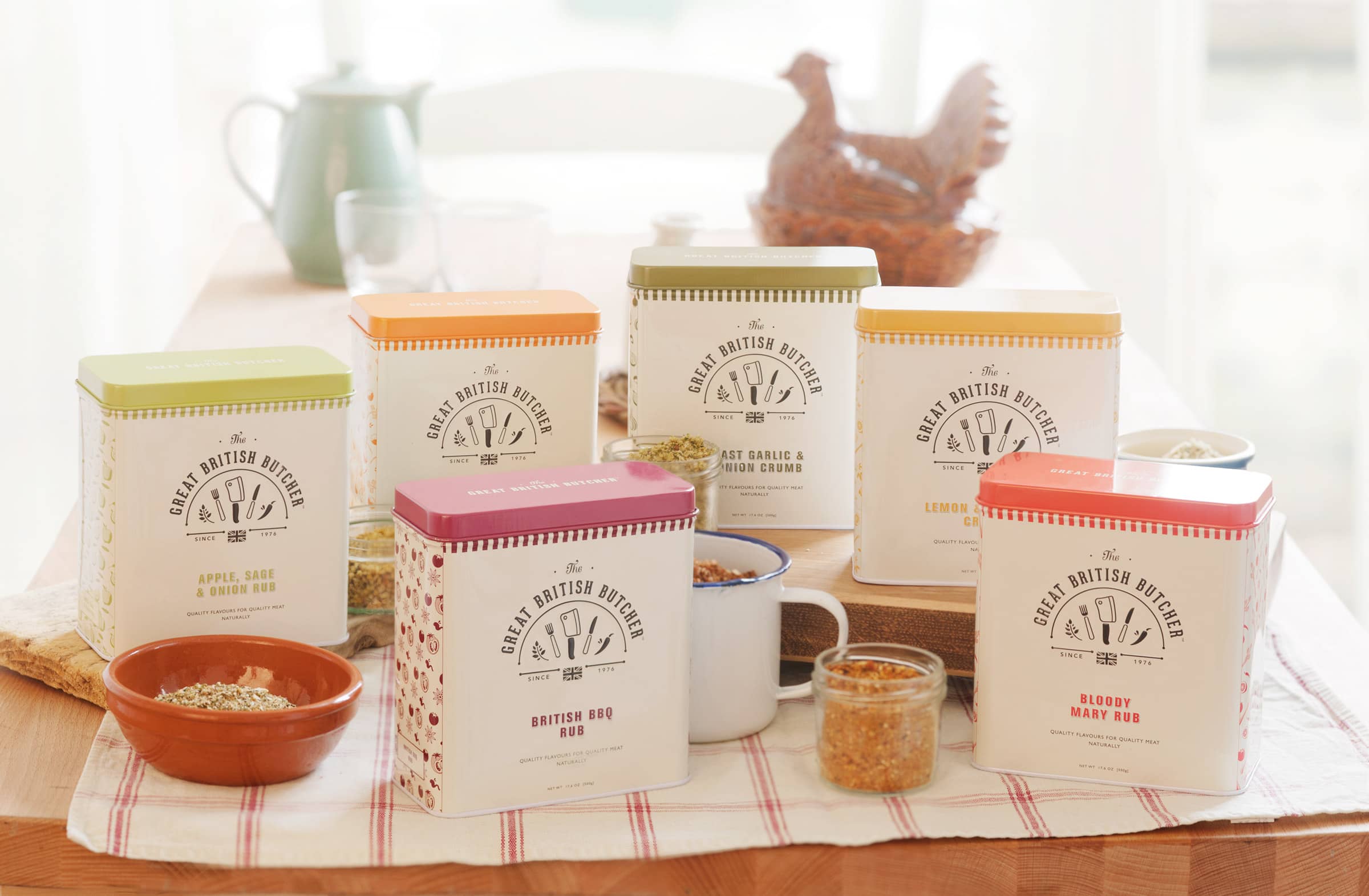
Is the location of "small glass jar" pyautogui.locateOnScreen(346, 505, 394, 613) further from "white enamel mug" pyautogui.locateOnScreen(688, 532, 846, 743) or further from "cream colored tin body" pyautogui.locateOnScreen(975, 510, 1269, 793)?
"cream colored tin body" pyautogui.locateOnScreen(975, 510, 1269, 793)

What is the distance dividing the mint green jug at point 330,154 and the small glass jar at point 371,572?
1.15 m

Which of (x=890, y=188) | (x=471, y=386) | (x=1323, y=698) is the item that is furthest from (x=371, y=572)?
(x=890, y=188)

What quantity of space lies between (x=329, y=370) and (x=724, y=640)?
29 centimetres

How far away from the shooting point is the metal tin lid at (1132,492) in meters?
0.80

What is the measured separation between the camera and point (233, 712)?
80 centimetres

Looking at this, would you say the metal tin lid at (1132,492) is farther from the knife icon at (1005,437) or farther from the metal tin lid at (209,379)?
the metal tin lid at (209,379)

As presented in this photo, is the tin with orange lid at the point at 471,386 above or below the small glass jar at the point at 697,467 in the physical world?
above

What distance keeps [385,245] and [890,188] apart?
664 millimetres

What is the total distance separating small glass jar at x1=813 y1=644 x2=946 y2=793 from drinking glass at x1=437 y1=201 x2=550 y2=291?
117cm

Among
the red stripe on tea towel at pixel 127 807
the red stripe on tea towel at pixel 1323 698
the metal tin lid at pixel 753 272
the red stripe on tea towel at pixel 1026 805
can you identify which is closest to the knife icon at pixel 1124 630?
the red stripe on tea towel at pixel 1026 805

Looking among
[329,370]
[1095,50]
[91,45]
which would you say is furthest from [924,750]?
[1095,50]

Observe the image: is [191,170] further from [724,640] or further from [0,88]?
[724,640]

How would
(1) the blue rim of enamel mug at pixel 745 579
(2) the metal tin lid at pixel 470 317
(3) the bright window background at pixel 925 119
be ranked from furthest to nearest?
(3) the bright window background at pixel 925 119 < (2) the metal tin lid at pixel 470 317 < (1) the blue rim of enamel mug at pixel 745 579

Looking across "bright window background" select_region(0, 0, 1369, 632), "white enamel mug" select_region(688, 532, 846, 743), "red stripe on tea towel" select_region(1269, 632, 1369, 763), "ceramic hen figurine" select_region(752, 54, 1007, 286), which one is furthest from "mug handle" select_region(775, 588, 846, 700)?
"bright window background" select_region(0, 0, 1369, 632)
